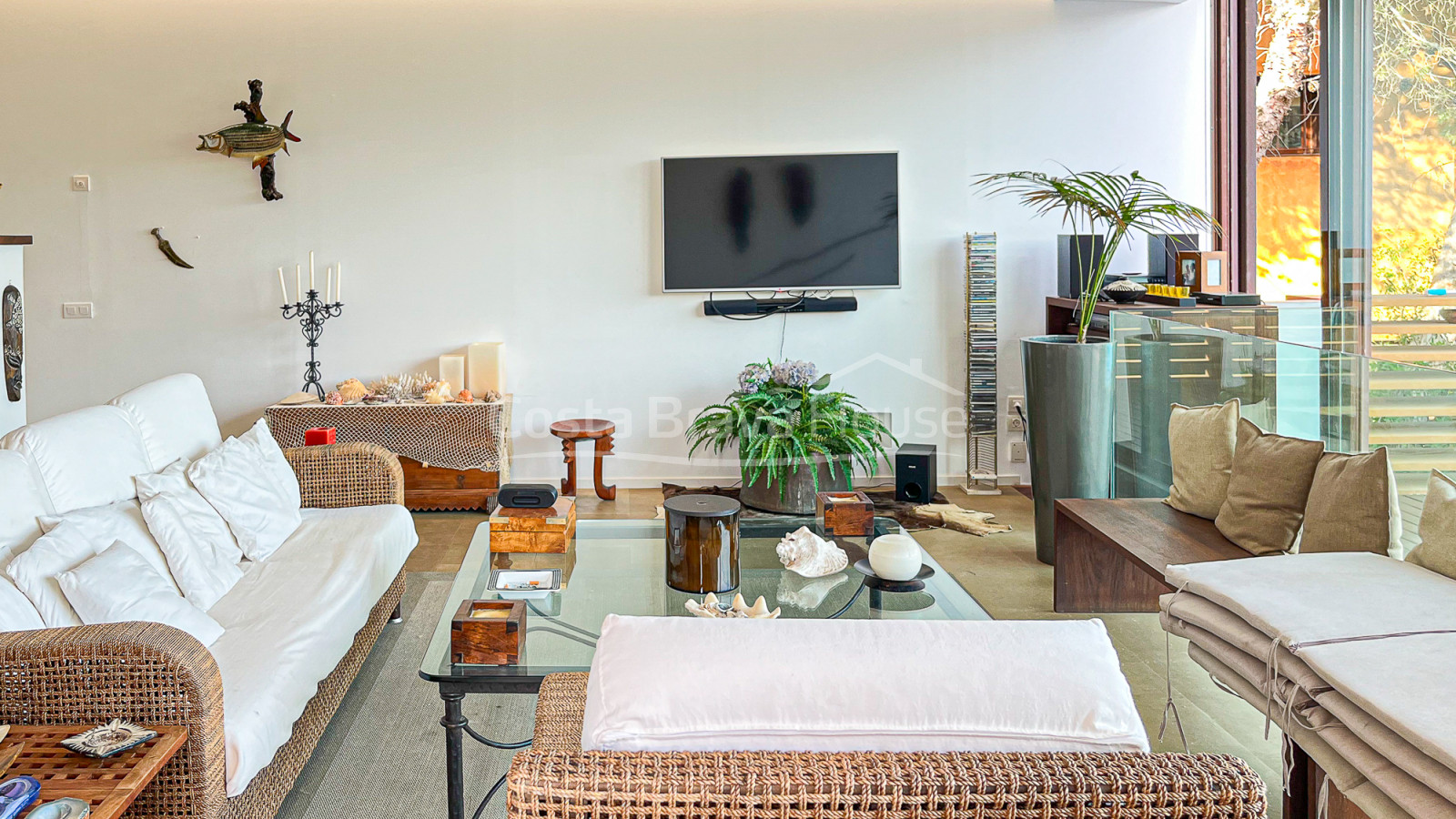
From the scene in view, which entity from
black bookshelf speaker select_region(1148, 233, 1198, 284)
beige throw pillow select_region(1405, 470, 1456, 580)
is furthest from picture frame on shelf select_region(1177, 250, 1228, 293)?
beige throw pillow select_region(1405, 470, 1456, 580)

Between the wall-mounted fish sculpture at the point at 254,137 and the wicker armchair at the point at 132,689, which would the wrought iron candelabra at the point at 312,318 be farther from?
the wicker armchair at the point at 132,689

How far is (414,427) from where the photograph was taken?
17.2 feet

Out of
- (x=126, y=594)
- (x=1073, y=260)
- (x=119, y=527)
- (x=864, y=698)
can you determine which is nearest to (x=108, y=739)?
(x=126, y=594)

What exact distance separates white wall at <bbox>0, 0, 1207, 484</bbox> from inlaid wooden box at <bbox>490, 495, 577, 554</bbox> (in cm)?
287

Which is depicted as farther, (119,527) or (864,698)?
(119,527)

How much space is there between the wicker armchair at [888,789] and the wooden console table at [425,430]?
14.1 feet

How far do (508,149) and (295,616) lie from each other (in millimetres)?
3588

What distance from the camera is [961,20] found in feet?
18.3

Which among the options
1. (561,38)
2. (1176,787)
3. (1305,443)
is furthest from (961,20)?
(1176,787)

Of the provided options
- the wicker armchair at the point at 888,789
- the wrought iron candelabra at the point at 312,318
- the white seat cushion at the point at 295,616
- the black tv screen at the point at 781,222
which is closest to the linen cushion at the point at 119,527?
the white seat cushion at the point at 295,616

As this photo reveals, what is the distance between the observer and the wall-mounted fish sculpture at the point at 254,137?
5.39m

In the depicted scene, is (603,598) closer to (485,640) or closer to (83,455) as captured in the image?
(485,640)

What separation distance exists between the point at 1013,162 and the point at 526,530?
3.80 metres

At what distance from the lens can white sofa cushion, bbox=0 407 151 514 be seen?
2.42 meters
